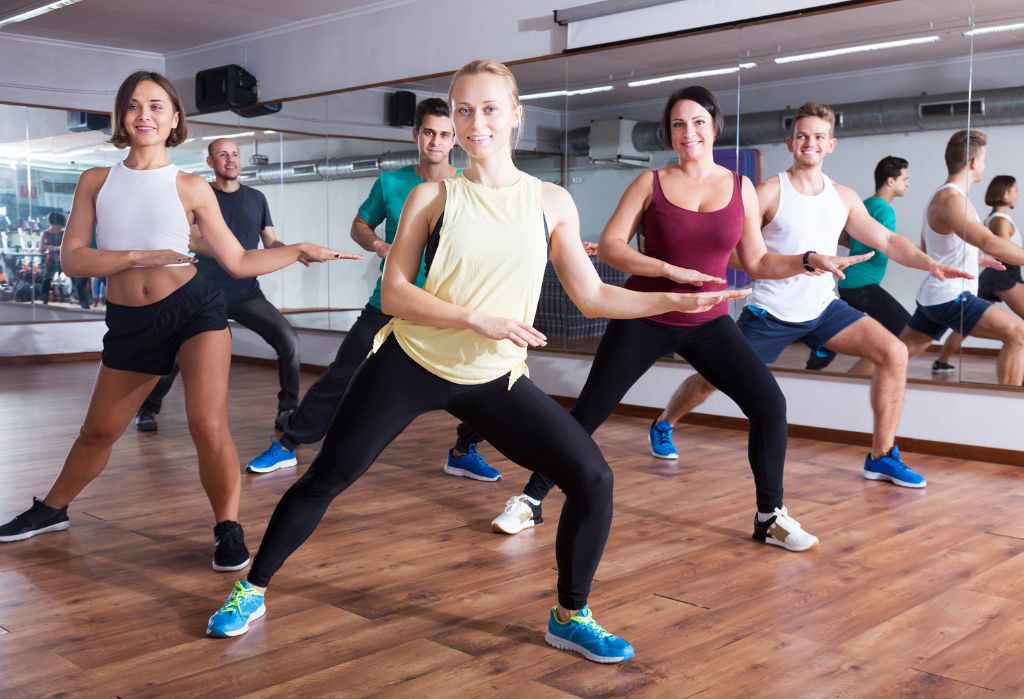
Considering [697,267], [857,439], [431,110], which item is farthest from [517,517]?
[857,439]

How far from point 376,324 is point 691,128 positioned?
165 centimetres

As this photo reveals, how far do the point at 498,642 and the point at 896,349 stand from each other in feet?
7.70

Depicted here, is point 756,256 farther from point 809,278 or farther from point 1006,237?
point 1006,237

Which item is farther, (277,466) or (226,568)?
(277,466)

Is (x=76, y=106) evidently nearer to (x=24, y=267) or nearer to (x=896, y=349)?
(x=24, y=267)

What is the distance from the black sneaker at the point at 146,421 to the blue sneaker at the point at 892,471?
370cm

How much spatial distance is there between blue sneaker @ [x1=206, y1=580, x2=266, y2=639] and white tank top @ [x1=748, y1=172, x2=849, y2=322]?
7.87 ft

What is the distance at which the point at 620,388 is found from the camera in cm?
328

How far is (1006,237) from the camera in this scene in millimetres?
4789

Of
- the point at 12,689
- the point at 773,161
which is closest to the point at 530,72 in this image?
the point at 773,161

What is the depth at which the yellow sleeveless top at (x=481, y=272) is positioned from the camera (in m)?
2.16

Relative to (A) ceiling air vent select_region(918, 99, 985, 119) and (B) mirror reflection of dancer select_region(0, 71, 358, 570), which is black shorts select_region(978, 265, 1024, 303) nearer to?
(A) ceiling air vent select_region(918, 99, 985, 119)

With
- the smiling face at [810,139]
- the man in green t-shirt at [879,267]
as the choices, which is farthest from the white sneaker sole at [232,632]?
the man in green t-shirt at [879,267]

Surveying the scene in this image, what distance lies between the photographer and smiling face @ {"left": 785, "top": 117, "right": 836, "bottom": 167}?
12.9 ft
